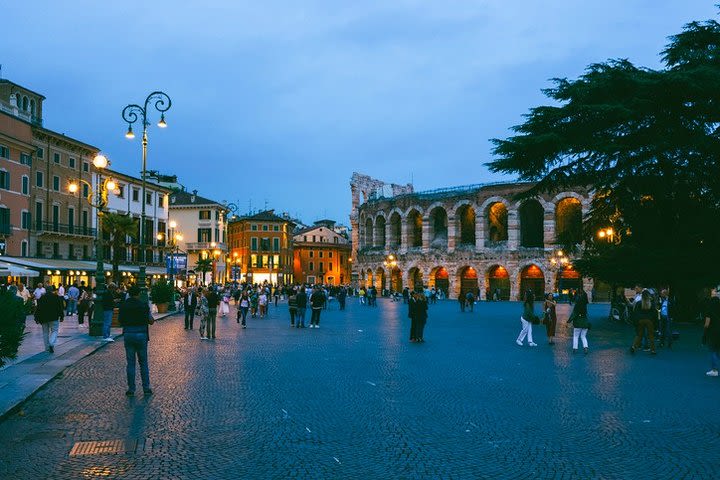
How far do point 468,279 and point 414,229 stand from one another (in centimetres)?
944

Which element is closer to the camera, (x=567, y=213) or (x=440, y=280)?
(x=567, y=213)

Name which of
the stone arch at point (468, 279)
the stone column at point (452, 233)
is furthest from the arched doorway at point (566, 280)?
the stone column at point (452, 233)

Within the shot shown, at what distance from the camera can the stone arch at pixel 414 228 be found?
70.2m

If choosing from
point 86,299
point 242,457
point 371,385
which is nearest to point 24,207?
point 86,299

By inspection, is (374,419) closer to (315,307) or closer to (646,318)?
(646,318)

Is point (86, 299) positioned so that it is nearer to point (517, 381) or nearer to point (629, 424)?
point (517, 381)

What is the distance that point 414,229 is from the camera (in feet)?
236

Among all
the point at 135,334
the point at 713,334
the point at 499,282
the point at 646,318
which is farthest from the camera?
the point at 499,282

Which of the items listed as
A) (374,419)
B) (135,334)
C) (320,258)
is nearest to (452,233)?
(320,258)

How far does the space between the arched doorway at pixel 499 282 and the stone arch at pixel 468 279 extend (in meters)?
1.36

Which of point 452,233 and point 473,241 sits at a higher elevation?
point 452,233

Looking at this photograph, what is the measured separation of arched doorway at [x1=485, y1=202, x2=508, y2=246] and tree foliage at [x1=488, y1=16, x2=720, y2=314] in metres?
35.8

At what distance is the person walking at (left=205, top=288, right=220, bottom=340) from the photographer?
19281 mm

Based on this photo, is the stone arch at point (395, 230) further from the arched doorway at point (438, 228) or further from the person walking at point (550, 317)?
the person walking at point (550, 317)
